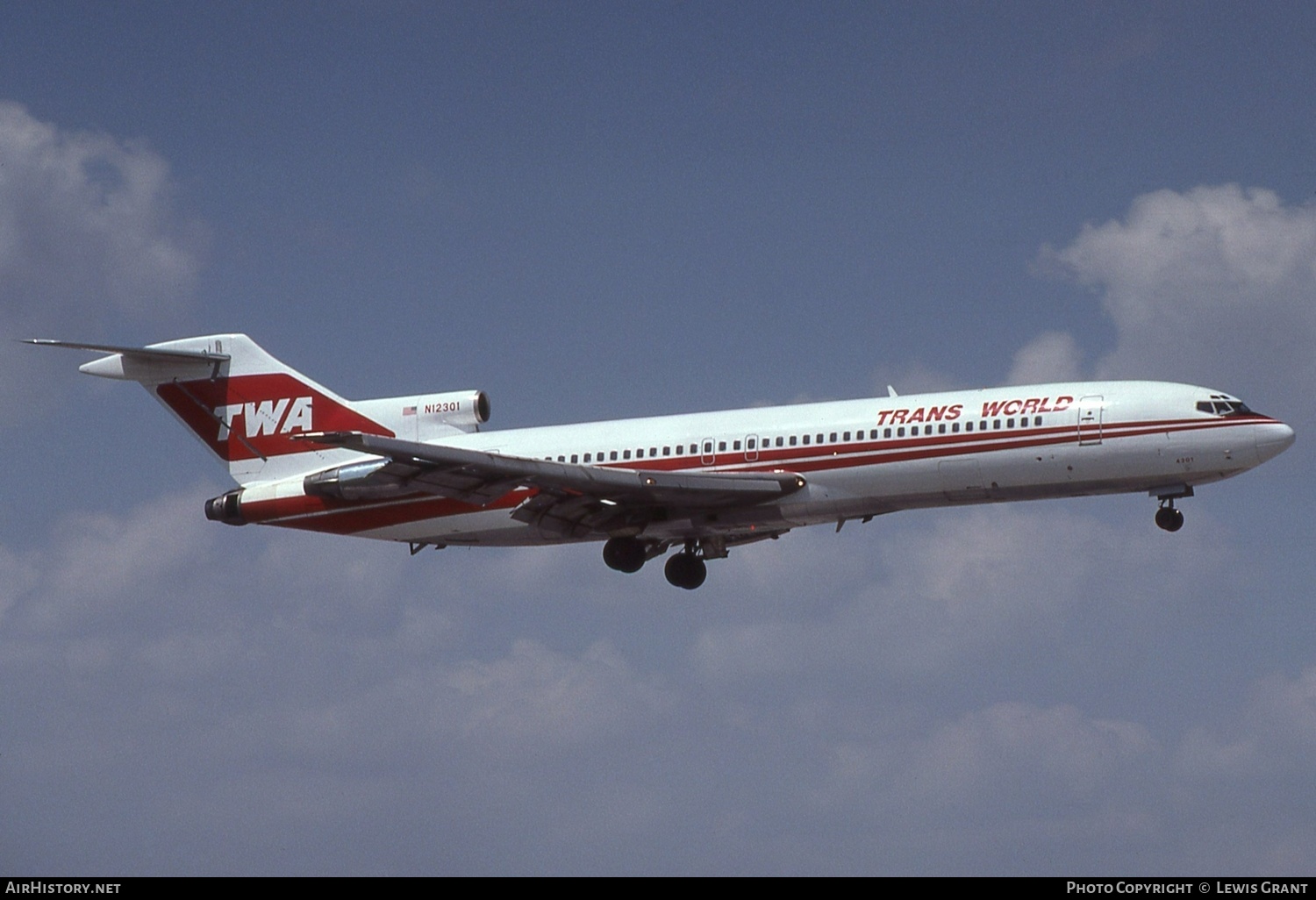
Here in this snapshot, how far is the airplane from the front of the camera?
37.6 m

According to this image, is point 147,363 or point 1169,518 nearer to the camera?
point 1169,518

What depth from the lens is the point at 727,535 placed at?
143 feet

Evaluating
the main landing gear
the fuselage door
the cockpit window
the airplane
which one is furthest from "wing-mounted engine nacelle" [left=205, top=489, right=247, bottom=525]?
the cockpit window

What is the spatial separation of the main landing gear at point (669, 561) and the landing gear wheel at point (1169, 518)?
1209cm

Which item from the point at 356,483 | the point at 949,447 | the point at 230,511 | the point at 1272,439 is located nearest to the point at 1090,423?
the point at 949,447

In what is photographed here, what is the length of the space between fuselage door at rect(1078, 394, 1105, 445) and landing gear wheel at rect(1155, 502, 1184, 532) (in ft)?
8.09

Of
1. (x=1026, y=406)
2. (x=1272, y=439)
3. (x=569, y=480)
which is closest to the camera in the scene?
(x=1272, y=439)

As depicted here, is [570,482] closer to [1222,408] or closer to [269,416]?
[269,416]

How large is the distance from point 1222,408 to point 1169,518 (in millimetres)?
2723

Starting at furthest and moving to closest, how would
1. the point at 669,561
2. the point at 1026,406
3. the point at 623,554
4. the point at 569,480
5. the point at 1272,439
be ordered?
the point at 669,561 → the point at 623,554 → the point at 569,480 → the point at 1026,406 → the point at 1272,439

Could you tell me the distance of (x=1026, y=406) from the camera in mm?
38094

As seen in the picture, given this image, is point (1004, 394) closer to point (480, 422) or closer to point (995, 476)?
point (995, 476)

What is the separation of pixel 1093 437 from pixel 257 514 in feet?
69.5

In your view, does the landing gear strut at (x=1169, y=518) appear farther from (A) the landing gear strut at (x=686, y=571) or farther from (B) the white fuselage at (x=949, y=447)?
(A) the landing gear strut at (x=686, y=571)
